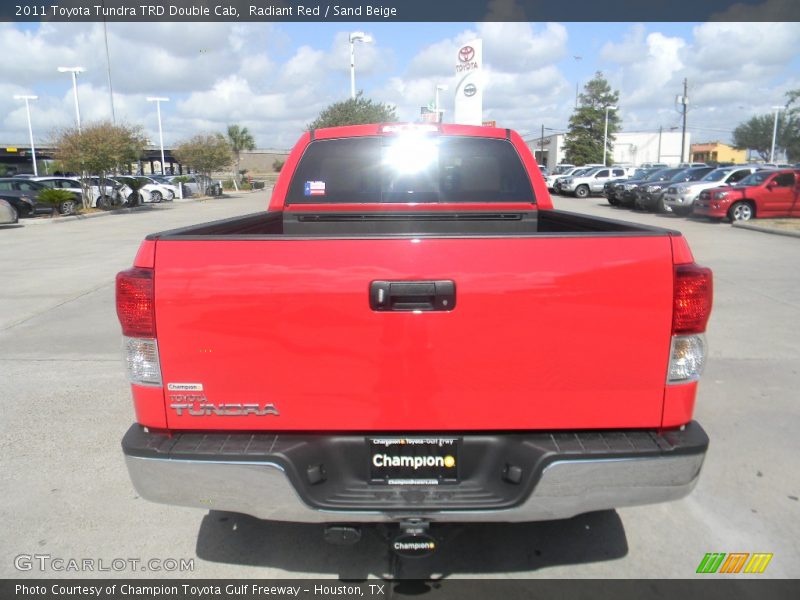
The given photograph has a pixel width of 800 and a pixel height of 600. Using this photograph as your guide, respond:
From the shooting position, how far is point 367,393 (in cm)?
231

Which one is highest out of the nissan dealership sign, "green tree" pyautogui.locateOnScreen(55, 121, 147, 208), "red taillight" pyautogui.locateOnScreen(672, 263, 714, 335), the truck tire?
the nissan dealership sign

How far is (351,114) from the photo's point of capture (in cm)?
3812

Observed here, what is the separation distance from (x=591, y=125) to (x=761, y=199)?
6720cm

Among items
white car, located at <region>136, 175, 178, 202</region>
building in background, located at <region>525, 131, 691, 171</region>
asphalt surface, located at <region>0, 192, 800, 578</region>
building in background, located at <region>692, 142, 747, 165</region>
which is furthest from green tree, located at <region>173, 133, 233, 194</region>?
building in background, located at <region>692, 142, 747, 165</region>

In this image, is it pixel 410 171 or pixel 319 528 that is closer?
pixel 319 528

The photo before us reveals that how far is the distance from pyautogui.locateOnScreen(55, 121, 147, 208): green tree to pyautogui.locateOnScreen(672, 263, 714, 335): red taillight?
29.3m

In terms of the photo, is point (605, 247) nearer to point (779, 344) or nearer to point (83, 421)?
point (83, 421)

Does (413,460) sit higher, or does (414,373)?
(414,373)

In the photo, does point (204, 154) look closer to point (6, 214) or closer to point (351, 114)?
point (351, 114)

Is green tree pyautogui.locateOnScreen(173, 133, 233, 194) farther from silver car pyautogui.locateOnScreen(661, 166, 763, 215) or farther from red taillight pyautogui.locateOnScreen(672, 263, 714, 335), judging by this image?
red taillight pyautogui.locateOnScreen(672, 263, 714, 335)

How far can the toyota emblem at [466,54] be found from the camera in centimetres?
2852

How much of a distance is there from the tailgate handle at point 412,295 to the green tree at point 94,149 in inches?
1135

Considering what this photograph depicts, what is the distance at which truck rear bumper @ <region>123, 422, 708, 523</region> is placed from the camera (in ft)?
7.46

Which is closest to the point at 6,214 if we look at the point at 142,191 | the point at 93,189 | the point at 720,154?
the point at 93,189
